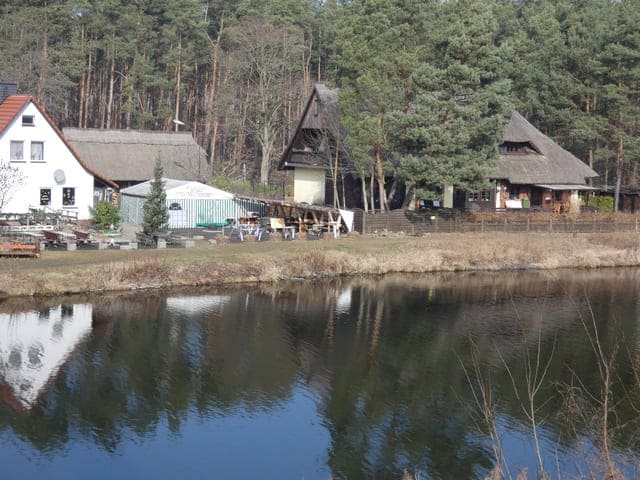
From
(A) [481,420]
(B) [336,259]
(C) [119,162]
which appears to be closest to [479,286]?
(B) [336,259]

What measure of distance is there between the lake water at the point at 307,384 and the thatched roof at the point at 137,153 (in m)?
23.7

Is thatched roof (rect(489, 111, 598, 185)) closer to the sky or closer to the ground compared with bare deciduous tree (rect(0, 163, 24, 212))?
closer to the sky

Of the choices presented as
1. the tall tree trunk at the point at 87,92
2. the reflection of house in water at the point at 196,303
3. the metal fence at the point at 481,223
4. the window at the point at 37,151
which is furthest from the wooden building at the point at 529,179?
the tall tree trunk at the point at 87,92

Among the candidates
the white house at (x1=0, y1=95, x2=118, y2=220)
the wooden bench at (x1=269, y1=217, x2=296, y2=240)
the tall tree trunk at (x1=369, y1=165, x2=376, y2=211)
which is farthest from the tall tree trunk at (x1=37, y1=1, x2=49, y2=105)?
the wooden bench at (x1=269, y1=217, x2=296, y2=240)

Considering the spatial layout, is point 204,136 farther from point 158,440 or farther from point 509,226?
point 158,440

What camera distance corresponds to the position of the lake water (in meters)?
19.4

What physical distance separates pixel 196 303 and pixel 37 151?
57.3 feet

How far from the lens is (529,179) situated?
54344mm

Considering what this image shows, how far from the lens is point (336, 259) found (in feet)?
131

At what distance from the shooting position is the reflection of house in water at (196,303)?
3250 centimetres

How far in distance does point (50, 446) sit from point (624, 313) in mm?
22722

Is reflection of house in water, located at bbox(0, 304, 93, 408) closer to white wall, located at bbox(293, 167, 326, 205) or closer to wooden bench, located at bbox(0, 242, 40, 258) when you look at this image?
wooden bench, located at bbox(0, 242, 40, 258)

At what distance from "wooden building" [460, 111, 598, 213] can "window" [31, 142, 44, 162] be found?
2408cm

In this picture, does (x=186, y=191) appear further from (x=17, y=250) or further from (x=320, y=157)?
(x=17, y=250)
